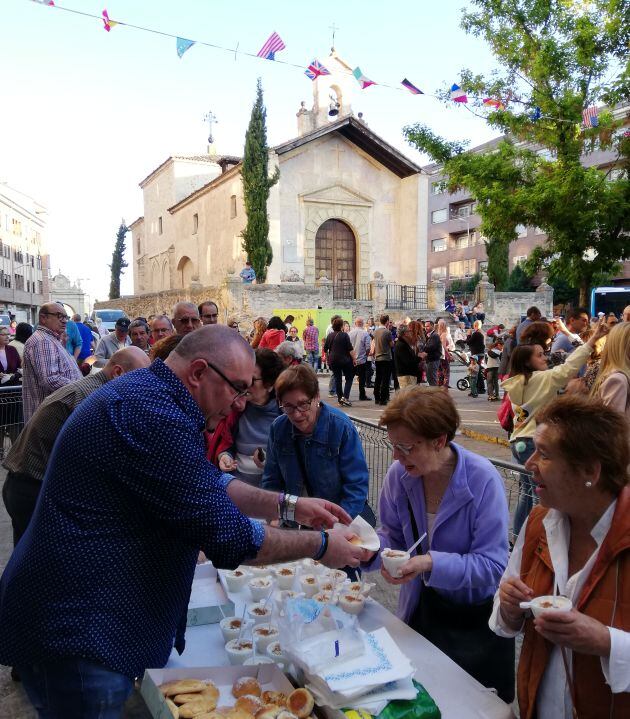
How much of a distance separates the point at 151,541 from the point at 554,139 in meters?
13.5

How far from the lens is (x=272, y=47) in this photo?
11.4 meters

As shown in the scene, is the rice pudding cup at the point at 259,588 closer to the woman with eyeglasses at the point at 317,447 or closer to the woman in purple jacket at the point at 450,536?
the woman in purple jacket at the point at 450,536

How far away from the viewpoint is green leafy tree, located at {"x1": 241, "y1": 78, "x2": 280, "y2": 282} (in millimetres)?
26734

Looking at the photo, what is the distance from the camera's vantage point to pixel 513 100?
1319cm

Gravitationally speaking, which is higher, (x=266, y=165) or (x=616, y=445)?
(x=266, y=165)

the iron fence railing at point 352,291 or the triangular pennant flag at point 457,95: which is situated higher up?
the triangular pennant flag at point 457,95

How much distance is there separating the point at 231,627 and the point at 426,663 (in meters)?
0.82

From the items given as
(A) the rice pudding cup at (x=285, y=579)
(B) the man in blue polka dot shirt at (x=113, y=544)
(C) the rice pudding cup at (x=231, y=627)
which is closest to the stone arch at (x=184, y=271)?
(A) the rice pudding cup at (x=285, y=579)

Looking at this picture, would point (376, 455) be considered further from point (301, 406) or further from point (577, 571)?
point (577, 571)

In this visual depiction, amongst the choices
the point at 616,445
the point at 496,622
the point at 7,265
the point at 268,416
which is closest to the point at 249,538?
the point at 496,622

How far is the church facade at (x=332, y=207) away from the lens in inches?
1128

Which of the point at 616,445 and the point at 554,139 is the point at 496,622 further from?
the point at 554,139

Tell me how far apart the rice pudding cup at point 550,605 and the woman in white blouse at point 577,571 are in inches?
0.7

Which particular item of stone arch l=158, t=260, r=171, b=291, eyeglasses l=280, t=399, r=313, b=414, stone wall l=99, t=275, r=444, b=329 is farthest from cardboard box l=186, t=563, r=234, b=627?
stone arch l=158, t=260, r=171, b=291
